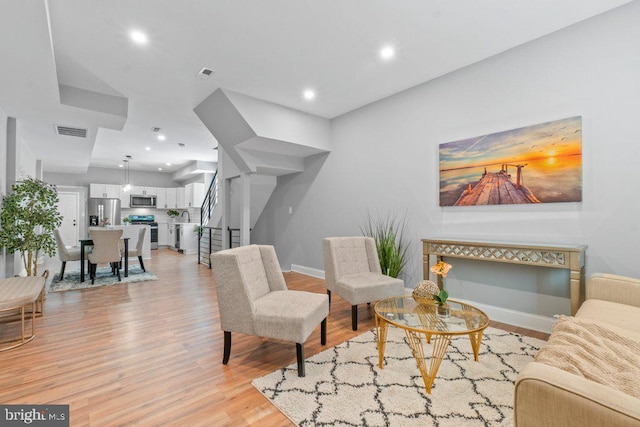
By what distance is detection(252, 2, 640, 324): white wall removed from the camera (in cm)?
250

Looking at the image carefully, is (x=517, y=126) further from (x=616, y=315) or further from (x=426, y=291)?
(x=426, y=291)

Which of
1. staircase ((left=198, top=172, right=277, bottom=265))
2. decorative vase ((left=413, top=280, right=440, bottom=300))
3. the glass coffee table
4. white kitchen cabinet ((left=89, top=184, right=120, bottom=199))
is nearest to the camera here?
the glass coffee table

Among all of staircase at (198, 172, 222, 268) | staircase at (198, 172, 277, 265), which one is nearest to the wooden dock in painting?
staircase at (198, 172, 277, 265)

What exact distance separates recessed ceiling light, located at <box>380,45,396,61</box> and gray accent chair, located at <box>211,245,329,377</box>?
7.96ft

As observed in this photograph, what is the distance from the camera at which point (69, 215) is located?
29.2 feet

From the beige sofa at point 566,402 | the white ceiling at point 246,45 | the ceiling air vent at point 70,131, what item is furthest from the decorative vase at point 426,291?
the ceiling air vent at point 70,131

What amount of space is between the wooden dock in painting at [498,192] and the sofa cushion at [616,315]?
3.80 feet

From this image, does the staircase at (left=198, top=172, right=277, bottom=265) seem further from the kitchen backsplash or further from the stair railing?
the kitchen backsplash

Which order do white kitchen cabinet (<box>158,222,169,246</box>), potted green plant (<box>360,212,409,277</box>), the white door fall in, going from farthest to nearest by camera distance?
white kitchen cabinet (<box>158,222,169,246</box>), the white door, potted green plant (<box>360,212,409,277</box>)

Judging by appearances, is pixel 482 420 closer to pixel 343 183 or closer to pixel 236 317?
pixel 236 317

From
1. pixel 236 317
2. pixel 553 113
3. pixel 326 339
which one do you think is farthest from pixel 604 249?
pixel 236 317

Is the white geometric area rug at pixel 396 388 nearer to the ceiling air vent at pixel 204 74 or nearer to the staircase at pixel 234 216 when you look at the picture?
the ceiling air vent at pixel 204 74

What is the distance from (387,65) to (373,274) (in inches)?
93.4

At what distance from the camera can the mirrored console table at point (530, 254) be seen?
96.2 inches
